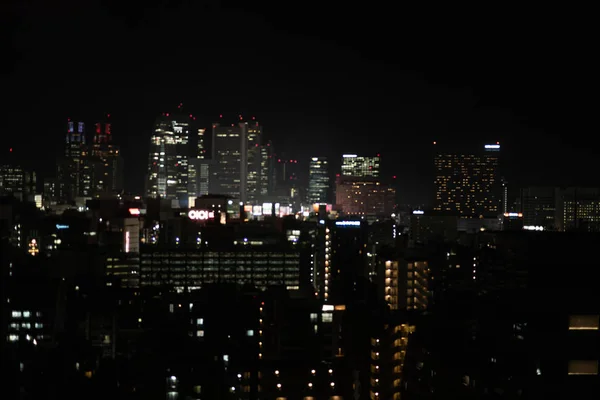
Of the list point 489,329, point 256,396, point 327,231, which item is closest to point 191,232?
point 327,231

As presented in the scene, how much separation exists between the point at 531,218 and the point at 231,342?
691 inches

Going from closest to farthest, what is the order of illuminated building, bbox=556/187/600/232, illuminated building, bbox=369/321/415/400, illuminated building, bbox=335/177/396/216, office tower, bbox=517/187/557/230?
illuminated building, bbox=369/321/415/400 → illuminated building, bbox=556/187/600/232 → office tower, bbox=517/187/557/230 → illuminated building, bbox=335/177/396/216

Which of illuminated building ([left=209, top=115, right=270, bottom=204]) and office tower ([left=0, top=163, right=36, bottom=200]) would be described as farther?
illuminated building ([left=209, top=115, right=270, bottom=204])

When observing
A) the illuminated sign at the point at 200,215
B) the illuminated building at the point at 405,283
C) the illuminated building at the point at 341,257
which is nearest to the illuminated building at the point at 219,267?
the illuminated building at the point at 341,257

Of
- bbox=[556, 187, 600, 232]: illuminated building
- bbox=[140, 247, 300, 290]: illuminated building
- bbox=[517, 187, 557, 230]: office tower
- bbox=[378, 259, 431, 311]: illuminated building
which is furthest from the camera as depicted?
bbox=[517, 187, 557, 230]: office tower

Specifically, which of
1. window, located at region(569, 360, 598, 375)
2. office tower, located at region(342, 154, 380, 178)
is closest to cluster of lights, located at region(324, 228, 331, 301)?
window, located at region(569, 360, 598, 375)

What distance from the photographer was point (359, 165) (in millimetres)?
48781

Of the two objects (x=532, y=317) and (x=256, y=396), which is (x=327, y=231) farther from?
(x=532, y=317)

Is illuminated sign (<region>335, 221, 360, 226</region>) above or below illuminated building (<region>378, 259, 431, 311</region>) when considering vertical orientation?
above

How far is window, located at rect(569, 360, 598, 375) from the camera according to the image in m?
3.89

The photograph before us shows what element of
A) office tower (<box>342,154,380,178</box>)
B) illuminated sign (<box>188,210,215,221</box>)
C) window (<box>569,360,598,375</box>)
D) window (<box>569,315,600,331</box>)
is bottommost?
illuminated sign (<box>188,210,215,221</box>)

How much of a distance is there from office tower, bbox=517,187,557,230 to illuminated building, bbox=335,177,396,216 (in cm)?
1764

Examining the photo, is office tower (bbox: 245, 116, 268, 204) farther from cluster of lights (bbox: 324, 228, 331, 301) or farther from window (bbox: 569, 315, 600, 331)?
window (bbox: 569, 315, 600, 331)

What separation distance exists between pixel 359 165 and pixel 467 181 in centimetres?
1297
